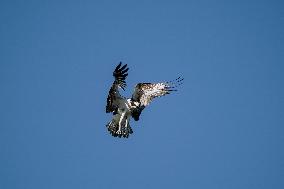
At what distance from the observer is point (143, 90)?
14883mm

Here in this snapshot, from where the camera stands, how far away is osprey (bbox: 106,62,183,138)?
14.2 metres

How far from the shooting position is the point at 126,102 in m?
14.5

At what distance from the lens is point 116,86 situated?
13.9 meters

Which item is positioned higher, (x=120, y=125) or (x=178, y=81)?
(x=178, y=81)

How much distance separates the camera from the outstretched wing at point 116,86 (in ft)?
43.5

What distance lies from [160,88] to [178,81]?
1.91 feet

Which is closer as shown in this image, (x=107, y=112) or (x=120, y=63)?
(x=120, y=63)

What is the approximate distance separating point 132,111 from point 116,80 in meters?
1.37

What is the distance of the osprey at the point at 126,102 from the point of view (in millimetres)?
14156

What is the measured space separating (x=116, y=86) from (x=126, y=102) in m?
0.84

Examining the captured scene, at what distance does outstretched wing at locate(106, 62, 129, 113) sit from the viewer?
13.3 metres

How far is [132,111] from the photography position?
14.6 m

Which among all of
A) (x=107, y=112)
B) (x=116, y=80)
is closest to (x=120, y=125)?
(x=107, y=112)

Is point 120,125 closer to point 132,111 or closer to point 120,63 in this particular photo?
point 132,111
